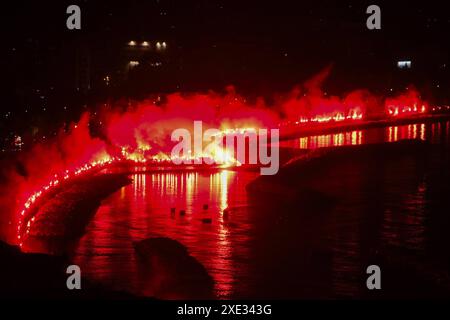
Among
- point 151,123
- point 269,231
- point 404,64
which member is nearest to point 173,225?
point 269,231

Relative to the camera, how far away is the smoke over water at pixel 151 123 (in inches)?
862

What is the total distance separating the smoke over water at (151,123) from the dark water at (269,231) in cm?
192

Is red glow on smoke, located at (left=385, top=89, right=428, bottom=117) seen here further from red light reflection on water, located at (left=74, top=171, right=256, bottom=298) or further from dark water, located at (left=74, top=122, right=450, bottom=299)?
red light reflection on water, located at (left=74, top=171, right=256, bottom=298)

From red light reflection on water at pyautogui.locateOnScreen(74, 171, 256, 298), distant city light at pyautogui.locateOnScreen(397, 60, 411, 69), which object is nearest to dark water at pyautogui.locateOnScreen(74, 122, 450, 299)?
red light reflection on water at pyautogui.locateOnScreen(74, 171, 256, 298)

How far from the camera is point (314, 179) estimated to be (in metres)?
28.4

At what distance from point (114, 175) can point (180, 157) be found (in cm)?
452

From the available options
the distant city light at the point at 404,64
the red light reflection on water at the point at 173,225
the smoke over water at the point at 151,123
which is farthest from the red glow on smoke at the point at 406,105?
the red light reflection on water at the point at 173,225

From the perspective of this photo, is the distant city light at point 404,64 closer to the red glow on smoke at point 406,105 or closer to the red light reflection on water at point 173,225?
the red glow on smoke at point 406,105

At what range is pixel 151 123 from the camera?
1299 inches

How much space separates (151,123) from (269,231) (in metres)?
13.7
